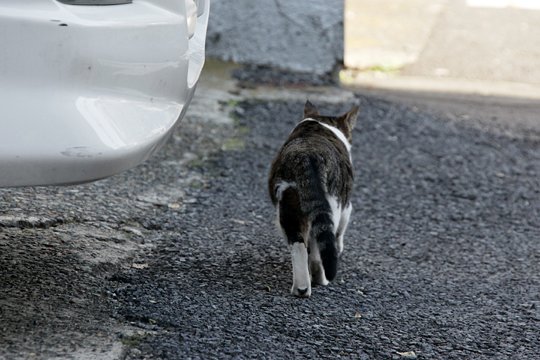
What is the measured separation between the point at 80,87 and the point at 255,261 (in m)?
1.66

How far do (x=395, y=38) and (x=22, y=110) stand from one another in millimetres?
6885

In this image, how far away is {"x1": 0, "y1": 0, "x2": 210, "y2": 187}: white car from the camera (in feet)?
8.98

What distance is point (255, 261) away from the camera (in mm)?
4332

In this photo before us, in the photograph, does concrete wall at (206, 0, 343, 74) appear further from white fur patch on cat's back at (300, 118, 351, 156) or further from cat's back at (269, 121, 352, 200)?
cat's back at (269, 121, 352, 200)

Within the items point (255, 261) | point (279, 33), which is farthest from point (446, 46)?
point (255, 261)

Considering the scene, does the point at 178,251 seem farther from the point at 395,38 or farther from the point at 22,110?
the point at 395,38

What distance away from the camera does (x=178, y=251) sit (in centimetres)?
429

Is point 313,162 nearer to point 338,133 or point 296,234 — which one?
point 296,234

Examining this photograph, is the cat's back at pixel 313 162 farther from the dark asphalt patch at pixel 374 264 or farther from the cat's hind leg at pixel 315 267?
the dark asphalt patch at pixel 374 264

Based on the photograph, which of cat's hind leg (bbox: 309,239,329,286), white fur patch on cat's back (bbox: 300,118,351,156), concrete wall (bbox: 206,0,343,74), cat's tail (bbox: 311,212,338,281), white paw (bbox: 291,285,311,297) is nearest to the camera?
cat's tail (bbox: 311,212,338,281)

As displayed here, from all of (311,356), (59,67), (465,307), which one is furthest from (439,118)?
(59,67)

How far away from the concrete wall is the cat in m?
3.89

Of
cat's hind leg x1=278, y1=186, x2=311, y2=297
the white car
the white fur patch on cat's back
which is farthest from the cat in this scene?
the white car

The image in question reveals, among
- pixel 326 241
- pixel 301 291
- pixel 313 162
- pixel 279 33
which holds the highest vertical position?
pixel 313 162
